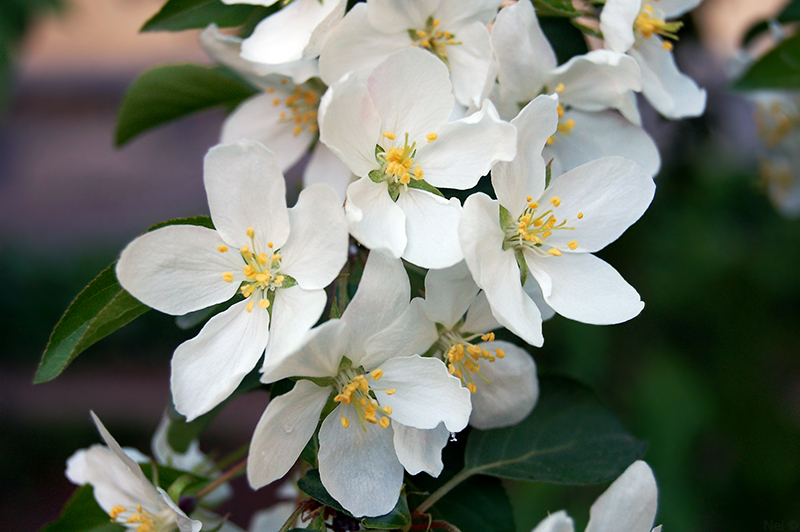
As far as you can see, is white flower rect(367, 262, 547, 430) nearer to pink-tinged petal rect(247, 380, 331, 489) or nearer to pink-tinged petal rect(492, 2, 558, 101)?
pink-tinged petal rect(247, 380, 331, 489)

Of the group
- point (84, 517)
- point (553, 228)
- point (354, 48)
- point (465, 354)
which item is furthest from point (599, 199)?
point (84, 517)

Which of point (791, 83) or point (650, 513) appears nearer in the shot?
point (650, 513)

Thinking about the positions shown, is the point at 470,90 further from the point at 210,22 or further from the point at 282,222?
the point at 210,22

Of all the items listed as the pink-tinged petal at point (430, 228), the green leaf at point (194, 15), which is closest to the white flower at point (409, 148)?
the pink-tinged petal at point (430, 228)

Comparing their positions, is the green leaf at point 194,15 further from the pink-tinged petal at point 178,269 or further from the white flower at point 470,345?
the white flower at point 470,345

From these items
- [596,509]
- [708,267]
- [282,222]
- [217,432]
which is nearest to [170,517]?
[282,222]

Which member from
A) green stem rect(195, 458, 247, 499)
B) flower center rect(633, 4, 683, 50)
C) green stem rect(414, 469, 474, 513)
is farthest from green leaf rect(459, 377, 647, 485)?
flower center rect(633, 4, 683, 50)
